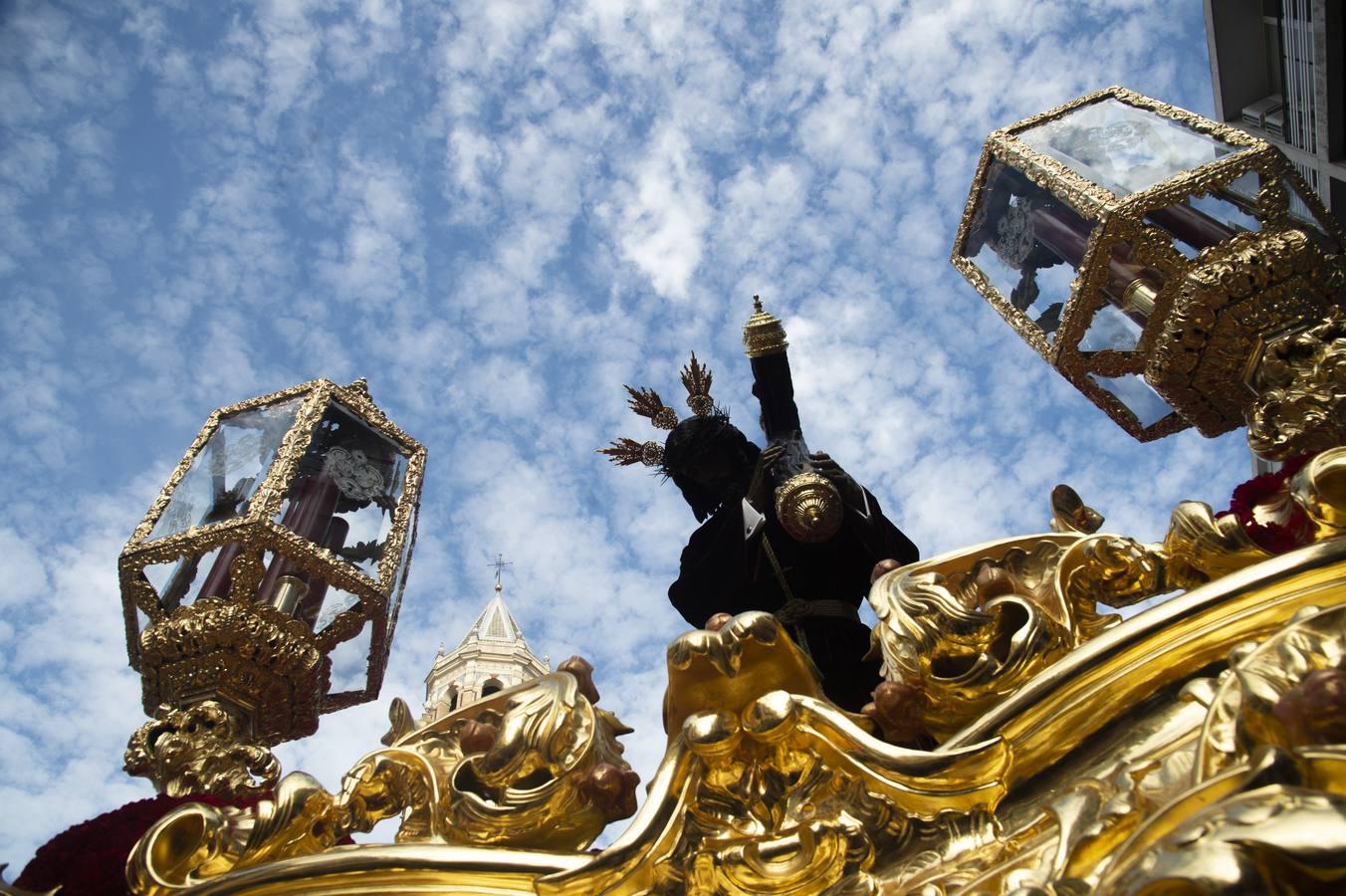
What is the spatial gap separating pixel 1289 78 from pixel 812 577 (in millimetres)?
12529

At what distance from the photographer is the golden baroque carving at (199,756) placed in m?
3.67

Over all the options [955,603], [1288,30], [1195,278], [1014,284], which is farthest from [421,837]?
[1288,30]

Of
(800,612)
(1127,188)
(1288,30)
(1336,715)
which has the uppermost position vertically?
(1288,30)

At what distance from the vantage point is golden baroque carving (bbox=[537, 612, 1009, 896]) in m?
1.96

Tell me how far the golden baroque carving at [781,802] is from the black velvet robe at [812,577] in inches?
57.4

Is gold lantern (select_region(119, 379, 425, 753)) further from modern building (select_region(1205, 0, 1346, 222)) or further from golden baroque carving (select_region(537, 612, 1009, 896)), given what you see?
modern building (select_region(1205, 0, 1346, 222))

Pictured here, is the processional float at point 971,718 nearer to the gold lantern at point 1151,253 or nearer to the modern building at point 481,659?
the gold lantern at point 1151,253

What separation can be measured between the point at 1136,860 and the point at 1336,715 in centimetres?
36

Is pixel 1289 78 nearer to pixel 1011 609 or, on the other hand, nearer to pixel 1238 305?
pixel 1238 305

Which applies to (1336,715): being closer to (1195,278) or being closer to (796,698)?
(796,698)

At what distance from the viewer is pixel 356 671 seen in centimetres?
489

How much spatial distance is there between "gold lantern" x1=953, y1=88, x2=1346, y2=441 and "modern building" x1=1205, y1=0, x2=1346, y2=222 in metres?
5.61

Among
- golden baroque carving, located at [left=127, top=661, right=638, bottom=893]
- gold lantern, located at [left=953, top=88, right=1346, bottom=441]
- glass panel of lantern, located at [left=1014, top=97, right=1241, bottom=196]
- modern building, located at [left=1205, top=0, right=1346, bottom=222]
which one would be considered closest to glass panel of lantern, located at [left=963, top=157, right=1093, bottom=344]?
gold lantern, located at [left=953, top=88, right=1346, bottom=441]

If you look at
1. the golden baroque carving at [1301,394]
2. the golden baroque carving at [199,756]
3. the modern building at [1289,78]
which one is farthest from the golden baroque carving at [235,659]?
the modern building at [1289,78]
